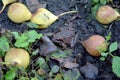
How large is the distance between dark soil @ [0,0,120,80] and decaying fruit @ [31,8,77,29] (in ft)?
0.11

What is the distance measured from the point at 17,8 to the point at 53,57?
1.18 ft

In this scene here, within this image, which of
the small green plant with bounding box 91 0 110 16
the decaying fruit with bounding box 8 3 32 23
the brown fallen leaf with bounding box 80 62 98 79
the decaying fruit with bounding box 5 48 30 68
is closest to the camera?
the decaying fruit with bounding box 5 48 30 68

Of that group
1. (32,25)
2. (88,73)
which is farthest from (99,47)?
(32,25)

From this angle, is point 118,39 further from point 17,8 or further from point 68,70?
point 17,8

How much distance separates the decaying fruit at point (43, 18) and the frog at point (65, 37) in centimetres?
8

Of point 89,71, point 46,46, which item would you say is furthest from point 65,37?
point 89,71

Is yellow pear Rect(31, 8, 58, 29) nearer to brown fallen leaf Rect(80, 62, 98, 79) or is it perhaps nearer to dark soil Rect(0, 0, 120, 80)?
dark soil Rect(0, 0, 120, 80)

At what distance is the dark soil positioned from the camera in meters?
2.13

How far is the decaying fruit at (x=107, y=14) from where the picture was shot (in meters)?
2.27

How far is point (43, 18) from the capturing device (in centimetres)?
222

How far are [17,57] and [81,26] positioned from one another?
0.51 meters

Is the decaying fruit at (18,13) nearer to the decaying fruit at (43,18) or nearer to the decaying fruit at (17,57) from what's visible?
the decaying fruit at (43,18)

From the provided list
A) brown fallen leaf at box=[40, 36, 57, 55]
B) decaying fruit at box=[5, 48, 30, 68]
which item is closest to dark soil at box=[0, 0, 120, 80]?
brown fallen leaf at box=[40, 36, 57, 55]

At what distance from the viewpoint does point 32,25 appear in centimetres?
218
